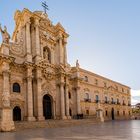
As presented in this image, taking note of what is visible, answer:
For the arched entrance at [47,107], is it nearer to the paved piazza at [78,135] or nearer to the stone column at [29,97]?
the stone column at [29,97]

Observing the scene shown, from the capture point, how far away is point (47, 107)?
31406 mm

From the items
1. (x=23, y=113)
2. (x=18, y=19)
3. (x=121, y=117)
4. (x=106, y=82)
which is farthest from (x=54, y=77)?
(x=121, y=117)

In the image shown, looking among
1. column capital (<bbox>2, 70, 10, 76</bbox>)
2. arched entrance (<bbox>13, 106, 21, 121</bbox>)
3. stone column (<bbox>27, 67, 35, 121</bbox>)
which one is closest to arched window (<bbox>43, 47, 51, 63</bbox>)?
stone column (<bbox>27, 67, 35, 121</bbox>)

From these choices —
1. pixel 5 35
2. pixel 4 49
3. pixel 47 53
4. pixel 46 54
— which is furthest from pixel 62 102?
pixel 5 35

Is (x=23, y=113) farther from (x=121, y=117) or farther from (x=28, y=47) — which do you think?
(x=121, y=117)

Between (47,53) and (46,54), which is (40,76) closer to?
(46,54)

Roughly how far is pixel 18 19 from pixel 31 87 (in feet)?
34.9

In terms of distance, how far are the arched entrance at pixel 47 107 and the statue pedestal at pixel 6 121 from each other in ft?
35.9

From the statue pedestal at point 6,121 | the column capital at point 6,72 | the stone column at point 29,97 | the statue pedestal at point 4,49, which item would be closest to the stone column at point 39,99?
the stone column at point 29,97

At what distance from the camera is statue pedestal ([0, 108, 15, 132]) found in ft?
64.0

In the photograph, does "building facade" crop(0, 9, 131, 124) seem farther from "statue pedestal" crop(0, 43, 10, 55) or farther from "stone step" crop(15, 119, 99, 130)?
"stone step" crop(15, 119, 99, 130)

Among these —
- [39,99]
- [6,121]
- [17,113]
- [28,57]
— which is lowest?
[6,121]

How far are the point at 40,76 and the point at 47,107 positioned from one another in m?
5.21

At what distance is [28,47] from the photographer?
95.6ft
